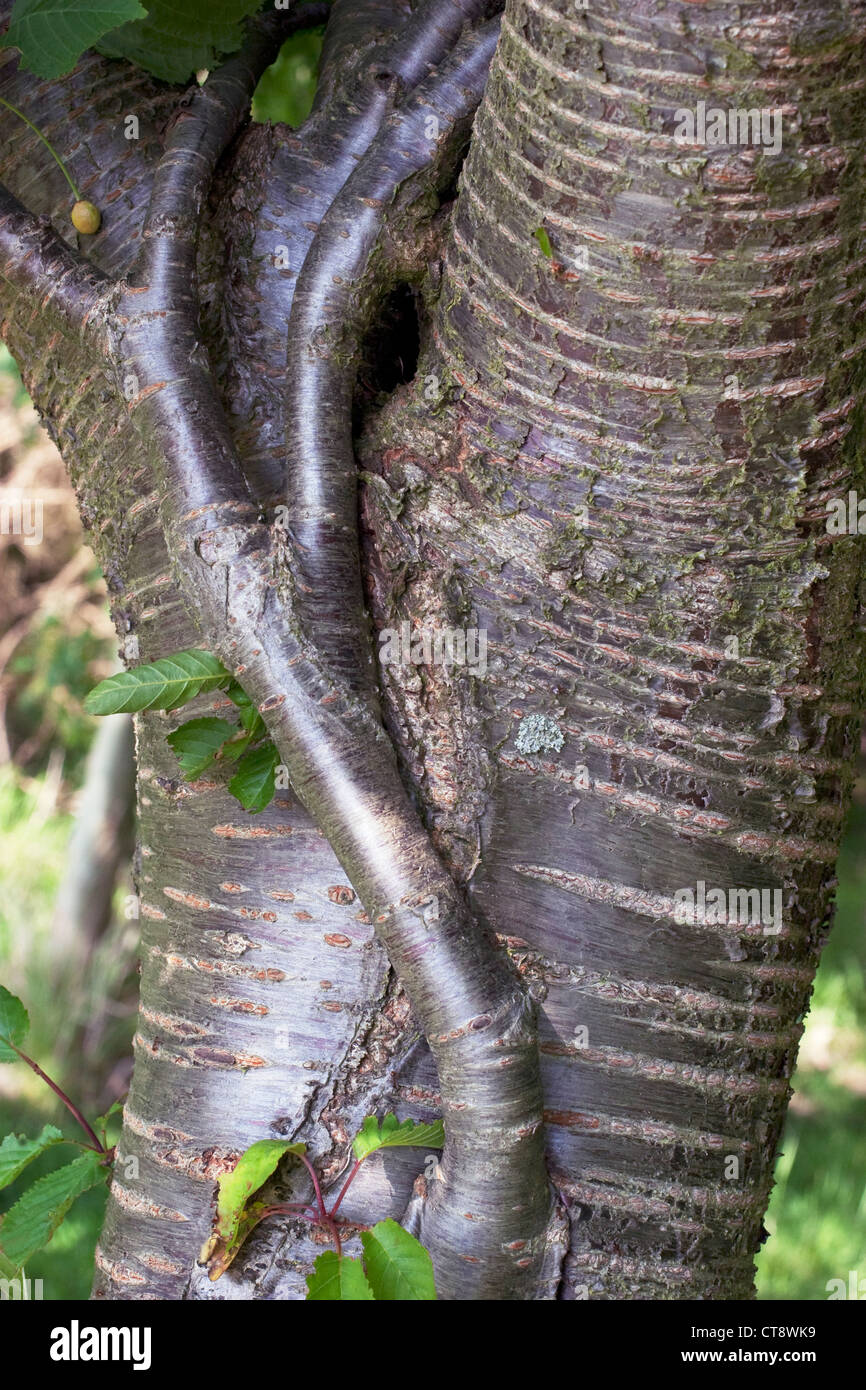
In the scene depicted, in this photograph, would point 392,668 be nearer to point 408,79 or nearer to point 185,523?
point 185,523

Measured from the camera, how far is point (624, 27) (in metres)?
1.05

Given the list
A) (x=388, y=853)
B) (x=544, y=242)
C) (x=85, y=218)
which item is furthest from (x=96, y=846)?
(x=544, y=242)

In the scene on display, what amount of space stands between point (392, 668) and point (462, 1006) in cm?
36

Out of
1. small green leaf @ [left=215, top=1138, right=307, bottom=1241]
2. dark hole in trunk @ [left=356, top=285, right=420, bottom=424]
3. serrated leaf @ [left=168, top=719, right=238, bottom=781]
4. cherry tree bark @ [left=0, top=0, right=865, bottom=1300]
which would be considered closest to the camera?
cherry tree bark @ [left=0, top=0, right=865, bottom=1300]

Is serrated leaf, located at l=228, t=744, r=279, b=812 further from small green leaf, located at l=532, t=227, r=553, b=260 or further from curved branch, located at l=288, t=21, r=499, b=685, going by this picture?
small green leaf, located at l=532, t=227, r=553, b=260

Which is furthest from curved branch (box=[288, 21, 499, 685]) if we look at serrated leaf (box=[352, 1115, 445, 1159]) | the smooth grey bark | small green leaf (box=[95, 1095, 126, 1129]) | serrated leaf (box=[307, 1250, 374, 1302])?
the smooth grey bark

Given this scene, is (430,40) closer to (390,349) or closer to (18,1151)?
(390,349)

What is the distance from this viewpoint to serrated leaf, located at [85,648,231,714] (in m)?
1.26

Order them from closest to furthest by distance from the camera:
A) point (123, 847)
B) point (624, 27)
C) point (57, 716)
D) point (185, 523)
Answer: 1. point (624, 27)
2. point (185, 523)
3. point (123, 847)
4. point (57, 716)

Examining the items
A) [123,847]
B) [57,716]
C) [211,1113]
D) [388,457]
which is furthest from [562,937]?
[57,716]

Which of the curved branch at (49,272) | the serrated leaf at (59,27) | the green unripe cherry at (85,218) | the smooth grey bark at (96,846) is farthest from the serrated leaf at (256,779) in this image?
the smooth grey bark at (96,846)

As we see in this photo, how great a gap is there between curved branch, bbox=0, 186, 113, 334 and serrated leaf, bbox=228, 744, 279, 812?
54 centimetres

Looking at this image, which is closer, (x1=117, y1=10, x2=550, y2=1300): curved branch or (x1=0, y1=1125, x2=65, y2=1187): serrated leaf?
(x1=117, y1=10, x2=550, y2=1300): curved branch

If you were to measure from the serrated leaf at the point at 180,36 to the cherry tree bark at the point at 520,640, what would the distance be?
0.64ft
